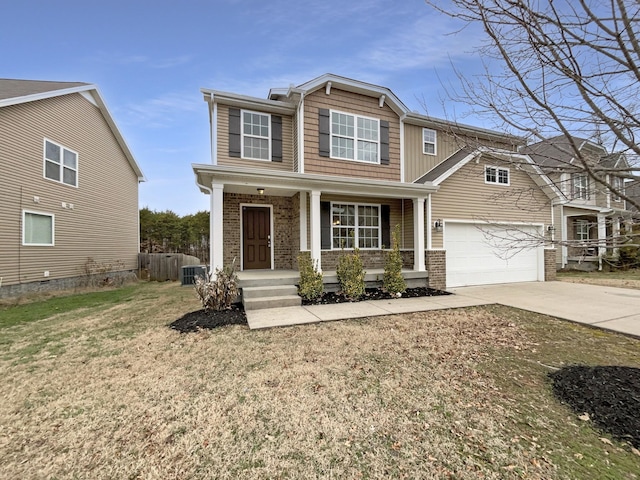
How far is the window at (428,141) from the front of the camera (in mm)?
10611

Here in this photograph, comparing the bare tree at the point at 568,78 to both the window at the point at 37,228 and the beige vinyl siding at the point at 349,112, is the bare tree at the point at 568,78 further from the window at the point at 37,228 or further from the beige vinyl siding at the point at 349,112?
the window at the point at 37,228

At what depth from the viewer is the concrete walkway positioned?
5453 mm

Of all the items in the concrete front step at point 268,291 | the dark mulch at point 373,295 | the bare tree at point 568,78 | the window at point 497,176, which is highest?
the window at point 497,176

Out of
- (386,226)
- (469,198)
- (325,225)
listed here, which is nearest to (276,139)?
(325,225)

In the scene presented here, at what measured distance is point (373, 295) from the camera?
7688 millimetres

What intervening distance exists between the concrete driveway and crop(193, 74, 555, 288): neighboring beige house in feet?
3.20

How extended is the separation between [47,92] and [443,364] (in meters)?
13.8

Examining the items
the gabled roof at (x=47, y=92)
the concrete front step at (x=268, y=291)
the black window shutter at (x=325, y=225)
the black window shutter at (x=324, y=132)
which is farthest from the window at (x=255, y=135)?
the gabled roof at (x=47, y=92)

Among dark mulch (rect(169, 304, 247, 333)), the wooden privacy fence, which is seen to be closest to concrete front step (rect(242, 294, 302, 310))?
dark mulch (rect(169, 304, 247, 333))

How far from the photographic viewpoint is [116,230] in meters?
13.3

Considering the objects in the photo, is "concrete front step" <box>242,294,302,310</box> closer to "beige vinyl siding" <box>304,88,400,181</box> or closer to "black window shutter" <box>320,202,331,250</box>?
"black window shutter" <box>320,202,331,250</box>

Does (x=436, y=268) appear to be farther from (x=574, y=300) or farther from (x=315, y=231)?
(x=315, y=231)

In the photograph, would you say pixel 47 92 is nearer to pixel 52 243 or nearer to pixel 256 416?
pixel 52 243

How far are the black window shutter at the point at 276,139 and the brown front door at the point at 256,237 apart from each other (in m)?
1.65
